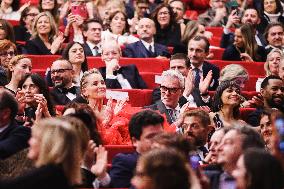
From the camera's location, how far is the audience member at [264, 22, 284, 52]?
10.3 meters

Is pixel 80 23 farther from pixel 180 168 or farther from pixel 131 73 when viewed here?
pixel 180 168

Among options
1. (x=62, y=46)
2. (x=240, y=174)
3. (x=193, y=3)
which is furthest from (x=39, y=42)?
(x=240, y=174)

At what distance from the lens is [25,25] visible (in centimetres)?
1038

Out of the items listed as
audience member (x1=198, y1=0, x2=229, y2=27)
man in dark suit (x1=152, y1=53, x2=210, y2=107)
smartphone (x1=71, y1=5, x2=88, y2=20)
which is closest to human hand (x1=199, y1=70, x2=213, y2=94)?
man in dark suit (x1=152, y1=53, x2=210, y2=107)

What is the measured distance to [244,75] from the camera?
8.83 meters

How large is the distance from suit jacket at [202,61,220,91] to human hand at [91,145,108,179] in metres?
3.32

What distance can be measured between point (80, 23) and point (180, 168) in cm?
556

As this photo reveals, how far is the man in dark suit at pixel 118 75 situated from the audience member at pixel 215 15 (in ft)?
7.99

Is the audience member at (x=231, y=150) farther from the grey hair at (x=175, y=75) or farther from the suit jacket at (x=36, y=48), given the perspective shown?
the suit jacket at (x=36, y=48)

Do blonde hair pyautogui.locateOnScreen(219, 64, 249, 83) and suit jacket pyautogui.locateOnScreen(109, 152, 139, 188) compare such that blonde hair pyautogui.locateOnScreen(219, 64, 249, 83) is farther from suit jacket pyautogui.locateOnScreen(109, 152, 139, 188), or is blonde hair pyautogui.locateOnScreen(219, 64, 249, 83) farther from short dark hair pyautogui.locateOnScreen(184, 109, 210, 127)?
suit jacket pyautogui.locateOnScreen(109, 152, 139, 188)

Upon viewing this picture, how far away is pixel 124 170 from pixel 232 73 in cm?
286

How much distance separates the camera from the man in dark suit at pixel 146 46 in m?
9.84

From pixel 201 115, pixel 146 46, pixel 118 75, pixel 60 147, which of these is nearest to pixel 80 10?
pixel 146 46

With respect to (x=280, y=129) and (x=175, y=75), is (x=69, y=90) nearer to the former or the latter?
(x=175, y=75)
